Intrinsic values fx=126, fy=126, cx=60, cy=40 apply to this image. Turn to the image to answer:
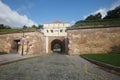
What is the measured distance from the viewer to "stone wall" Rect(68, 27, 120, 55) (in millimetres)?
23875

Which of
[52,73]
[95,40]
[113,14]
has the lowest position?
[52,73]

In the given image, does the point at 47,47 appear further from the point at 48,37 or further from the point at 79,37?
the point at 79,37

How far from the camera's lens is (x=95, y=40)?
81.4 feet

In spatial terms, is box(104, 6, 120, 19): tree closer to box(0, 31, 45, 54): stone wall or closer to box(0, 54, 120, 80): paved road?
box(0, 31, 45, 54): stone wall

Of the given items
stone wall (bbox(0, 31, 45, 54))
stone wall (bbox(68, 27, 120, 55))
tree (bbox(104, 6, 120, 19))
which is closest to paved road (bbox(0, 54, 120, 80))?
stone wall (bbox(68, 27, 120, 55))

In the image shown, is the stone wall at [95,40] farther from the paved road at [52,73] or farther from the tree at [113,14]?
the paved road at [52,73]

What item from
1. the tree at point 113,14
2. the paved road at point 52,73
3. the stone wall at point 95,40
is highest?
the tree at point 113,14

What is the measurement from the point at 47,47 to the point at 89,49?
16.9 m

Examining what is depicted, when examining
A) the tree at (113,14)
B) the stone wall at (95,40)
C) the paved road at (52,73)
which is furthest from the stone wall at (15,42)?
the tree at (113,14)

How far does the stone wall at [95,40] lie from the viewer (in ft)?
78.3

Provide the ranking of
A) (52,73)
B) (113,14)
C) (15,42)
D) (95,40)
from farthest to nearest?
(113,14)
(15,42)
(95,40)
(52,73)

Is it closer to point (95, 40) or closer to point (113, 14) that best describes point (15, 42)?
point (95, 40)

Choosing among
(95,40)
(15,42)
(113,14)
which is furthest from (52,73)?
(113,14)

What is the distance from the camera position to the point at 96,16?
45000 millimetres
